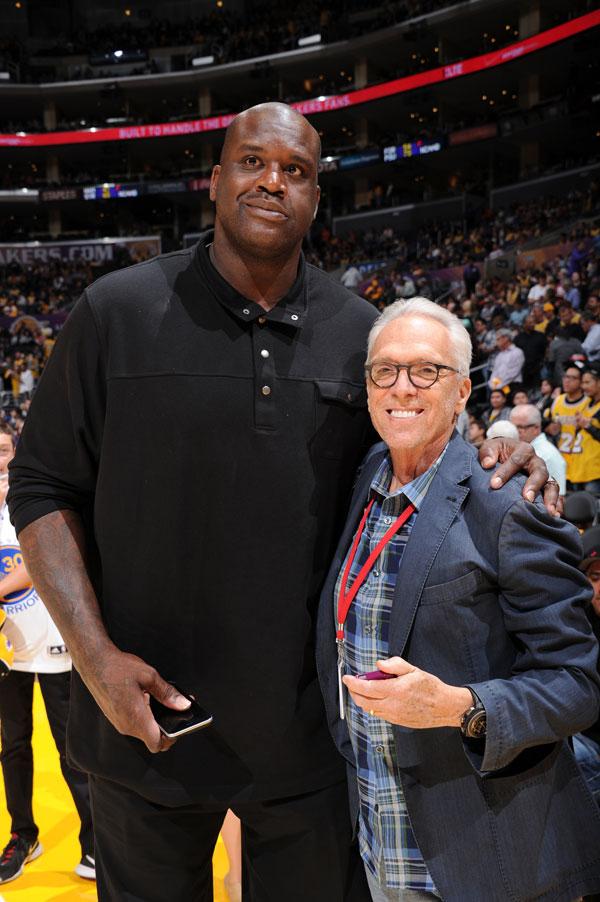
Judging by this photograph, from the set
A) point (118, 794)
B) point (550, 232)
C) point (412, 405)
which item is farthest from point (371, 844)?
point (550, 232)

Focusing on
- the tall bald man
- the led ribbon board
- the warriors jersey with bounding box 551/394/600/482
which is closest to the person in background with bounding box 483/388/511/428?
the warriors jersey with bounding box 551/394/600/482

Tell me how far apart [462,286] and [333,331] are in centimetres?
1651

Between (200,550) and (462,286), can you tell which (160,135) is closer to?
(462,286)

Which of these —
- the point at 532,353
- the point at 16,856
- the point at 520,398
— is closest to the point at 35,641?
the point at 16,856

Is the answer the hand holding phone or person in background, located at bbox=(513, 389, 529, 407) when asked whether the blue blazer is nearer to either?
the hand holding phone

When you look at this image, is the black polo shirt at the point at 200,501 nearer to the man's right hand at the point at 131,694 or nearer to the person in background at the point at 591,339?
the man's right hand at the point at 131,694

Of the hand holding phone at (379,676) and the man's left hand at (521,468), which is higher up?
the man's left hand at (521,468)

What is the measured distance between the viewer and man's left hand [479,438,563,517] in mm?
1439

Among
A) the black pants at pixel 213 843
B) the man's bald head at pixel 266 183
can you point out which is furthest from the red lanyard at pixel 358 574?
the man's bald head at pixel 266 183

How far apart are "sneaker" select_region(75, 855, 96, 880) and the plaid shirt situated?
2150mm

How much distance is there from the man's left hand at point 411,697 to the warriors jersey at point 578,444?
5.99m

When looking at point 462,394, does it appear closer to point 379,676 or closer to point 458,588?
point 458,588

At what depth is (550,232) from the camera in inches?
729

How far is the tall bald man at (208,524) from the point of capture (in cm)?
154
